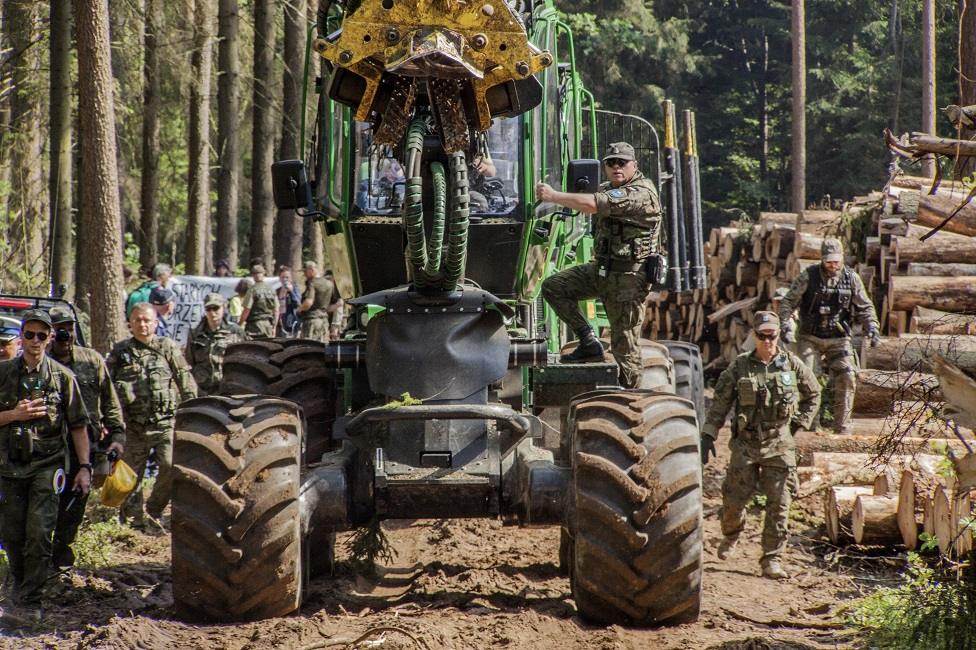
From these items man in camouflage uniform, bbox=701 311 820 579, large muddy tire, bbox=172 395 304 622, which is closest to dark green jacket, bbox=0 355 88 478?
large muddy tire, bbox=172 395 304 622

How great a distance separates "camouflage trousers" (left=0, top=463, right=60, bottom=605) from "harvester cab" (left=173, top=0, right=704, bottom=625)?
1.71m

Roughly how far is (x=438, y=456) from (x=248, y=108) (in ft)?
79.8

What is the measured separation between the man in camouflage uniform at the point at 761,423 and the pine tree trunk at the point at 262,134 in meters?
15.2

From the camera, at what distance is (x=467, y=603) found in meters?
7.15

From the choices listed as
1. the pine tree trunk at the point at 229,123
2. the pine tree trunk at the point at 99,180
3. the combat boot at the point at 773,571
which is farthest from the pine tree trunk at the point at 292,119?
the combat boot at the point at 773,571

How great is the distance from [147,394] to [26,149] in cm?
1071

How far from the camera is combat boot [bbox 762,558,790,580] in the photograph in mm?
8633

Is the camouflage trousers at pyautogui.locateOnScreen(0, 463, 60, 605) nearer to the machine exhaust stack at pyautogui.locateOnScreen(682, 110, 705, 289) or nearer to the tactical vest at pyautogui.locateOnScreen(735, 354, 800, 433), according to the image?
the tactical vest at pyautogui.locateOnScreen(735, 354, 800, 433)

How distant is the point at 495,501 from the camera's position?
6.81 m

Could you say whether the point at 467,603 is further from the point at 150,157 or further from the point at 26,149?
the point at 150,157

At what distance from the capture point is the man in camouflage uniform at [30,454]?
25.8ft

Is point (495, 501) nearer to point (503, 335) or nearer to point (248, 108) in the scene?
point (503, 335)

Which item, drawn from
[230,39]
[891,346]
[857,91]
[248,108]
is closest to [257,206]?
[230,39]

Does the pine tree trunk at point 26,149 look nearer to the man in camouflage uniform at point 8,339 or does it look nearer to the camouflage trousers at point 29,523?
the man in camouflage uniform at point 8,339
